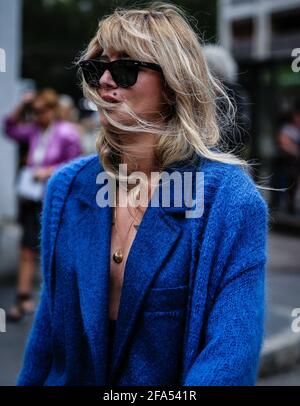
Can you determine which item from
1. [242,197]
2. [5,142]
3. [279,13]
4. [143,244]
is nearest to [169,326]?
[143,244]

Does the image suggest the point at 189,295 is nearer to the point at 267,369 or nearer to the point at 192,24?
the point at 192,24

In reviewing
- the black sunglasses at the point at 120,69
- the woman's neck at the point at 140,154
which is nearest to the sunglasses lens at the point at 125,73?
the black sunglasses at the point at 120,69

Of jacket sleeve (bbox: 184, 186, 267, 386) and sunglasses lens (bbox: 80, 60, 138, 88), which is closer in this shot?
jacket sleeve (bbox: 184, 186, 267, 386)

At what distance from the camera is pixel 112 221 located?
197 cm

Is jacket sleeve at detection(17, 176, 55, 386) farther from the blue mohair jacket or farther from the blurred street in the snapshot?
the blurred street

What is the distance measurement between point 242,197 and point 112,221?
0.35 meters

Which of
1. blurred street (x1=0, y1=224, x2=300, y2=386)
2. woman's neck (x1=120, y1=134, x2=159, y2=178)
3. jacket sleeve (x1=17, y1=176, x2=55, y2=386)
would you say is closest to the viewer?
woman's neck (x1=120, y1=134, x2=159, y2=178)

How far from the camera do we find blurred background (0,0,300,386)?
15.6 feet

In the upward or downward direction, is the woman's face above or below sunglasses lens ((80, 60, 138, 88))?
below

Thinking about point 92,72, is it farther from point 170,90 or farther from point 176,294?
point 176,294

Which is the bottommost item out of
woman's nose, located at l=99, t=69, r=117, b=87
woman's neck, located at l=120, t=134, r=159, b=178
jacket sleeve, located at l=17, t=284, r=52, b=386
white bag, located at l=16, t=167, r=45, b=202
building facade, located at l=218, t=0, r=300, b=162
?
jacket sleeve, located at l=17, t=284, r=52, b=386

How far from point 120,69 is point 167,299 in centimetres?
57

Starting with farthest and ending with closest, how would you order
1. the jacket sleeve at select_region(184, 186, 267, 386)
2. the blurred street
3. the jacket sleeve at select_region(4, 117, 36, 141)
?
the jacket sleeve at select_region(4, 117, 36, 141), the blurred street, the jacket sleeve at select_region(184, 186, 267, 386)

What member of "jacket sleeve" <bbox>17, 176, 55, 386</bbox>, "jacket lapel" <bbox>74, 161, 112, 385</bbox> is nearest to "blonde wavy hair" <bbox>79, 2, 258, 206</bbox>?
"jacket lapel" <bbox>74, 161, 112, 385</bbox>
